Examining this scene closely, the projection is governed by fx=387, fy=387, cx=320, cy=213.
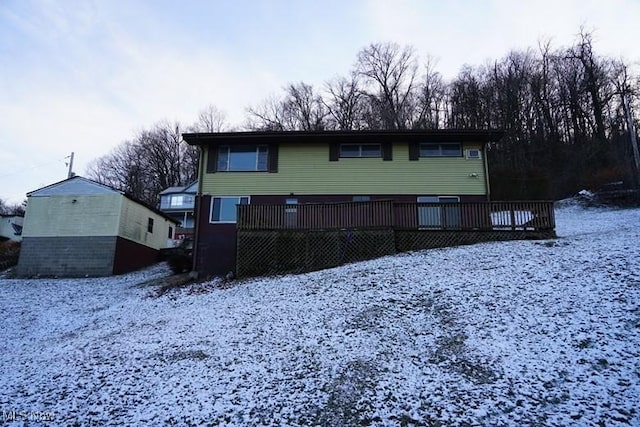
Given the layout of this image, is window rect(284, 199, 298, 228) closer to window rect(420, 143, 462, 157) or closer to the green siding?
the green siding

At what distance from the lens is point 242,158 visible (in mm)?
16125

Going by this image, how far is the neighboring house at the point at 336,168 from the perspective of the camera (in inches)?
611

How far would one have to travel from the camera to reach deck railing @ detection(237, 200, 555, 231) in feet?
43.2

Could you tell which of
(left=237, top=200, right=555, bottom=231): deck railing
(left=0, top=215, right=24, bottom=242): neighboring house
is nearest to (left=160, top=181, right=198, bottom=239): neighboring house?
(left=0, top=215, right=24, bottom=242): neighboring house

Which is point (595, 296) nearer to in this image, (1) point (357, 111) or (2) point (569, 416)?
(2) point (569, 416)

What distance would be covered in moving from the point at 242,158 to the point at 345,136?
437 cm

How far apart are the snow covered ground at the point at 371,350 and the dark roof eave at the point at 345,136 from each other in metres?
6.13

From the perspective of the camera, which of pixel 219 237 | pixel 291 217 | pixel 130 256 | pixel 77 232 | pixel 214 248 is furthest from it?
pixel 130 256

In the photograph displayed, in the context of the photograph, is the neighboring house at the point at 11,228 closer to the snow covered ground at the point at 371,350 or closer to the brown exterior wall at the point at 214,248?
the brown exterior wall at the point at 214,248

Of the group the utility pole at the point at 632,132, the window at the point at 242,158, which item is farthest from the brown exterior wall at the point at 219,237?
the utility pole at the point at 632,132

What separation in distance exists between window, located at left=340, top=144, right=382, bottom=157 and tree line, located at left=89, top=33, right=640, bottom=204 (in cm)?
1442

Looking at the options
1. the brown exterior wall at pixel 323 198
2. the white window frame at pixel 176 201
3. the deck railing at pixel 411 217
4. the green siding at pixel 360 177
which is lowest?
the deck railing at pixel 411 217
